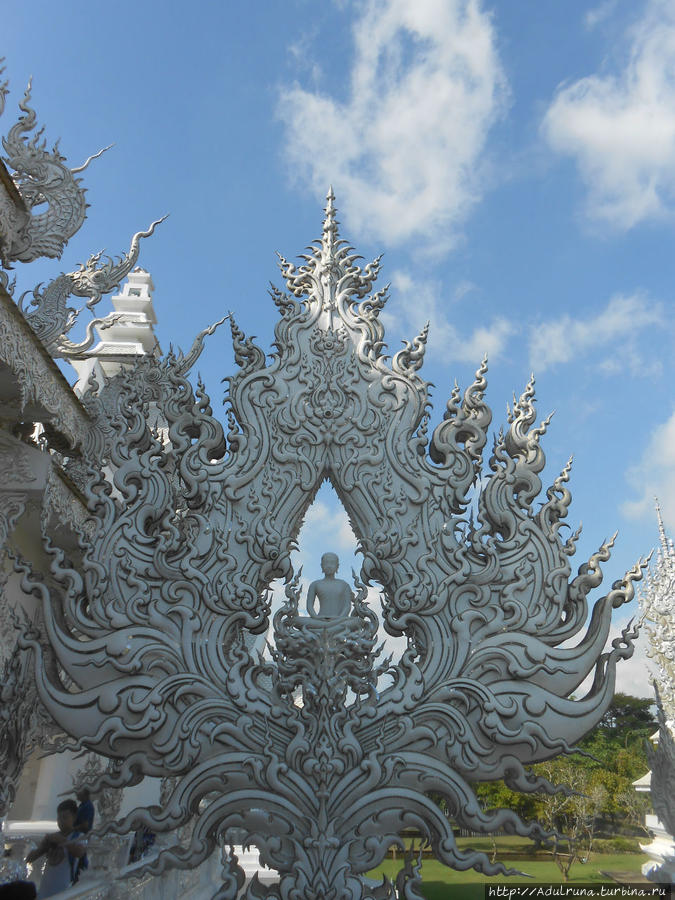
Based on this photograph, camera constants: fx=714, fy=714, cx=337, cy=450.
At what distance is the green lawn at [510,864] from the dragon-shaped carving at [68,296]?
10.5 metres

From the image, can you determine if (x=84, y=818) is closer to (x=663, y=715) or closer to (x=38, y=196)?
(x=663, y=715)

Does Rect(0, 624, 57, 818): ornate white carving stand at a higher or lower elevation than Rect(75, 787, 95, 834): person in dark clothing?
higher

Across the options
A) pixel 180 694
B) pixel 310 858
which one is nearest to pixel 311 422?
pixel 180 694

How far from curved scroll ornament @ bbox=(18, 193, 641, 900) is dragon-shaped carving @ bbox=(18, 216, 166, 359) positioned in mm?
2644

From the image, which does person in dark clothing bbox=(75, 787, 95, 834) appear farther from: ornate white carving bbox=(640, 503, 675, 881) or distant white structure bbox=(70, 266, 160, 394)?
distant white structure bbox=(70, 266, 160, 394)

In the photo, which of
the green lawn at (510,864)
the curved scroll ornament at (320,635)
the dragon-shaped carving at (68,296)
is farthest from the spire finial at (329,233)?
the green lawn at (510,864)

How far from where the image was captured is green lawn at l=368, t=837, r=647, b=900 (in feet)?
46.8

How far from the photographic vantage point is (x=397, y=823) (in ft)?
16.6

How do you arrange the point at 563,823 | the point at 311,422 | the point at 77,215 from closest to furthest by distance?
the point at 311,422 → the point at 77,215 → the point at 563,823

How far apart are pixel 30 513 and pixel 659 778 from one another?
7.91 metres

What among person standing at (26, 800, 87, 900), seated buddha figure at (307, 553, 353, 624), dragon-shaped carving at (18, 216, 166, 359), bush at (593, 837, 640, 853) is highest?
dragon-shaped carving at (18, 216, 166, 359)

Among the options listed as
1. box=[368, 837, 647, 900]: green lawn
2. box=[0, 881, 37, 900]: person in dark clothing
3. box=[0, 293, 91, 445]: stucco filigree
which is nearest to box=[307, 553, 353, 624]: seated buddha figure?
box=[0, 881, 37, 900]: person in dark clothing

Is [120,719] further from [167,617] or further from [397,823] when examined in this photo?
[397,823]

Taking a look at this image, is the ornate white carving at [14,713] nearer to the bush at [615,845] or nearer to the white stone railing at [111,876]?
the white stone railing at [111,876]
